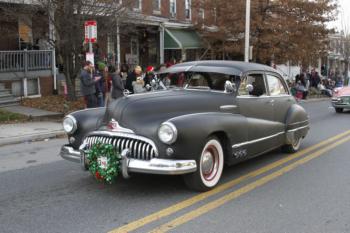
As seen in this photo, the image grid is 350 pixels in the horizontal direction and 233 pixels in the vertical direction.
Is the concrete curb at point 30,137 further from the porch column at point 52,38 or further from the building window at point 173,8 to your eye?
the building window at point 173,8

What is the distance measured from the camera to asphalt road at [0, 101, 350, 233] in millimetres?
4773

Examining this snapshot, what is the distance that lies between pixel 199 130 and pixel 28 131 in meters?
7.13

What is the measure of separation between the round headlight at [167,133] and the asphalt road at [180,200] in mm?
746

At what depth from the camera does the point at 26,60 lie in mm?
17062

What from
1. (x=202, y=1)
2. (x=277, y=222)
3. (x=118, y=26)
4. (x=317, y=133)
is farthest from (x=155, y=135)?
(x=202, y=1)

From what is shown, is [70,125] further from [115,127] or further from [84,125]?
[115,127]

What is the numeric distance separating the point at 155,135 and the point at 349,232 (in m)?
2.34

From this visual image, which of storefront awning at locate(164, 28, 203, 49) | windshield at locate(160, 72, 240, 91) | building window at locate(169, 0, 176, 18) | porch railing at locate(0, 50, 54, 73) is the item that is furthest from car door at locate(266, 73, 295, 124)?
building window at locate(169, 0, 176, 18)

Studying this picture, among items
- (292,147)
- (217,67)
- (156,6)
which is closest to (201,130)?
(217,67)

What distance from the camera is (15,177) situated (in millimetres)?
6914

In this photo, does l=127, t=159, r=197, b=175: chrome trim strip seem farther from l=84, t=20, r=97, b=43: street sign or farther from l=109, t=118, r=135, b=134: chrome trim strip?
l=84, t=20, r=97, b=43: street sign

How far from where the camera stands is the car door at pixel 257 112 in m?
6.87

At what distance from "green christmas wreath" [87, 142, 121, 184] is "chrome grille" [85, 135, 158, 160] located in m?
0.09

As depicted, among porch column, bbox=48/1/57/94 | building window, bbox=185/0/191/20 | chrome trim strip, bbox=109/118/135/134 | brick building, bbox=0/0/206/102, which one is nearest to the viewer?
chrome trim strip, bbox=109/118/135/134
